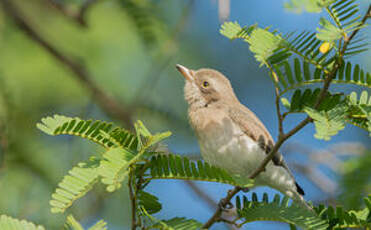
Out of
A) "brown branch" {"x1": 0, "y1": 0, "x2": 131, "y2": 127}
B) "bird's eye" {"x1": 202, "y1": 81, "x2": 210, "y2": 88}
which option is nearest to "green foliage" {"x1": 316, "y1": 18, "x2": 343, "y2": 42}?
"bird's eye" {"x1": 202, "y1": 81, "x2": 210, "y2": 88}

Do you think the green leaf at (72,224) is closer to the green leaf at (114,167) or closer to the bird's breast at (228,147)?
the green leaf at (114,167)

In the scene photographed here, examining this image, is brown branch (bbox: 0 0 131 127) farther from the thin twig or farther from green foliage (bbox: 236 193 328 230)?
the thin twig

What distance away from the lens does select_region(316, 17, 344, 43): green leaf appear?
2.28m

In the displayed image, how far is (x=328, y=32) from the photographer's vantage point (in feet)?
7.52

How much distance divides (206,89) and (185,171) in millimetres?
2875

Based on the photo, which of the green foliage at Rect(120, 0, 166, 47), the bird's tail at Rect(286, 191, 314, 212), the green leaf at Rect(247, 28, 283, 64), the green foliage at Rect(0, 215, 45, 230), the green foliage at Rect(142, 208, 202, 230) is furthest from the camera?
the green foliage at Rect(120, 0, 166, 47)

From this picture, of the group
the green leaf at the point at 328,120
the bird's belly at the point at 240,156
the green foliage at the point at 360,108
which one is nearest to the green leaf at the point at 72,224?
the green leaf at the point at 328,120

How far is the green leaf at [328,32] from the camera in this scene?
7.49 feet

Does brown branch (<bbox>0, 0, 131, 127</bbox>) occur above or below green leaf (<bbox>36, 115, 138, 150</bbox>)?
above

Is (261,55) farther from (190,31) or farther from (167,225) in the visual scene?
(190,31)

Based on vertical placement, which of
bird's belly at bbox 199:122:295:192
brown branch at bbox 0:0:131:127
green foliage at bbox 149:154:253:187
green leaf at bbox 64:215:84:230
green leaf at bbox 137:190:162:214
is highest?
brown branch at bbox 0:0:131:127

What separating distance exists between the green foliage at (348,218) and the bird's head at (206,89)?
8.14 feet

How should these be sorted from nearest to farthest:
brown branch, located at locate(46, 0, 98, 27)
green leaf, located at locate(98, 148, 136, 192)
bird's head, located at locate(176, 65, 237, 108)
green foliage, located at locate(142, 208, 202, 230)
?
green leaf, located at locate(98, 148, 136, 192) < green foliage, located at locate(142, 208, 202, 230) < bird's head, located at locate(176, 65, 237, 108) < brown branch, located at locate(46, 0, 98, 27)

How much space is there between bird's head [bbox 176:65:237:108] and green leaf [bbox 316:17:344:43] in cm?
284
